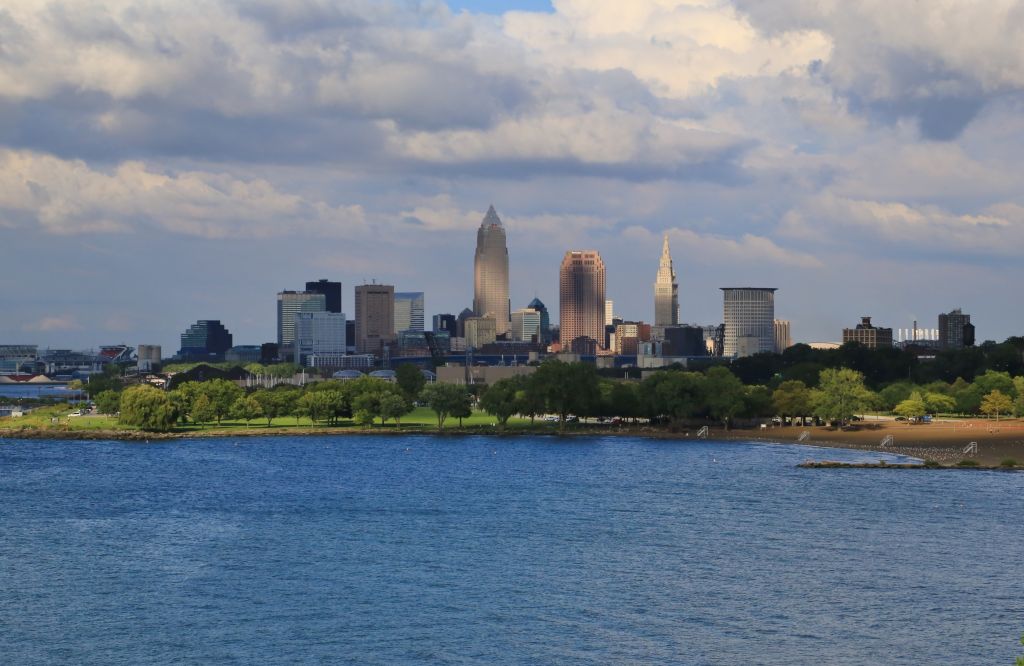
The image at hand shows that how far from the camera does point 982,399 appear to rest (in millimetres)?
158500

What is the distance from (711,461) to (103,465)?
5246cm

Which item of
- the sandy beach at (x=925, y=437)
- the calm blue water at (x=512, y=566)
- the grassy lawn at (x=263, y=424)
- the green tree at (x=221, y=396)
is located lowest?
the calm blue water at (x=512, y=566)

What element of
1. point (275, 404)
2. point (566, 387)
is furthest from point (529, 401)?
point (275, 404)

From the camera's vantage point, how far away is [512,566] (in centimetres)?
6372

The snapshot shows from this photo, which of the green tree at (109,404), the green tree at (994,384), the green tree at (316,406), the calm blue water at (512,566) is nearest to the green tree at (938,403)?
the green tree at (994,384)

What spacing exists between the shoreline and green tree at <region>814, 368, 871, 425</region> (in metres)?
2.11

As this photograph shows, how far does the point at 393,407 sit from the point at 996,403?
69.1 m

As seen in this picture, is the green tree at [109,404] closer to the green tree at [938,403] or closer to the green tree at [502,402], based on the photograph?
the green tree at [502,402]

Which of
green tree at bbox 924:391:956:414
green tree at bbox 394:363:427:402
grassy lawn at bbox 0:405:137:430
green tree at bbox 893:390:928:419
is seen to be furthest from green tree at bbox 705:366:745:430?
grassy lawn at bbox 0:405:137:430

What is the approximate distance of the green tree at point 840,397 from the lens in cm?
14375

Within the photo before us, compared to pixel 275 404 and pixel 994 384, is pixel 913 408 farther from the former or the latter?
pixel 275 404

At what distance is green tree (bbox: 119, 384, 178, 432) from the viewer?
14900 cm

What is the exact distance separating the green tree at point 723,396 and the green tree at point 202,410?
5797 cm

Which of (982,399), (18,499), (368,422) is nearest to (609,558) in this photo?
(18,499)
